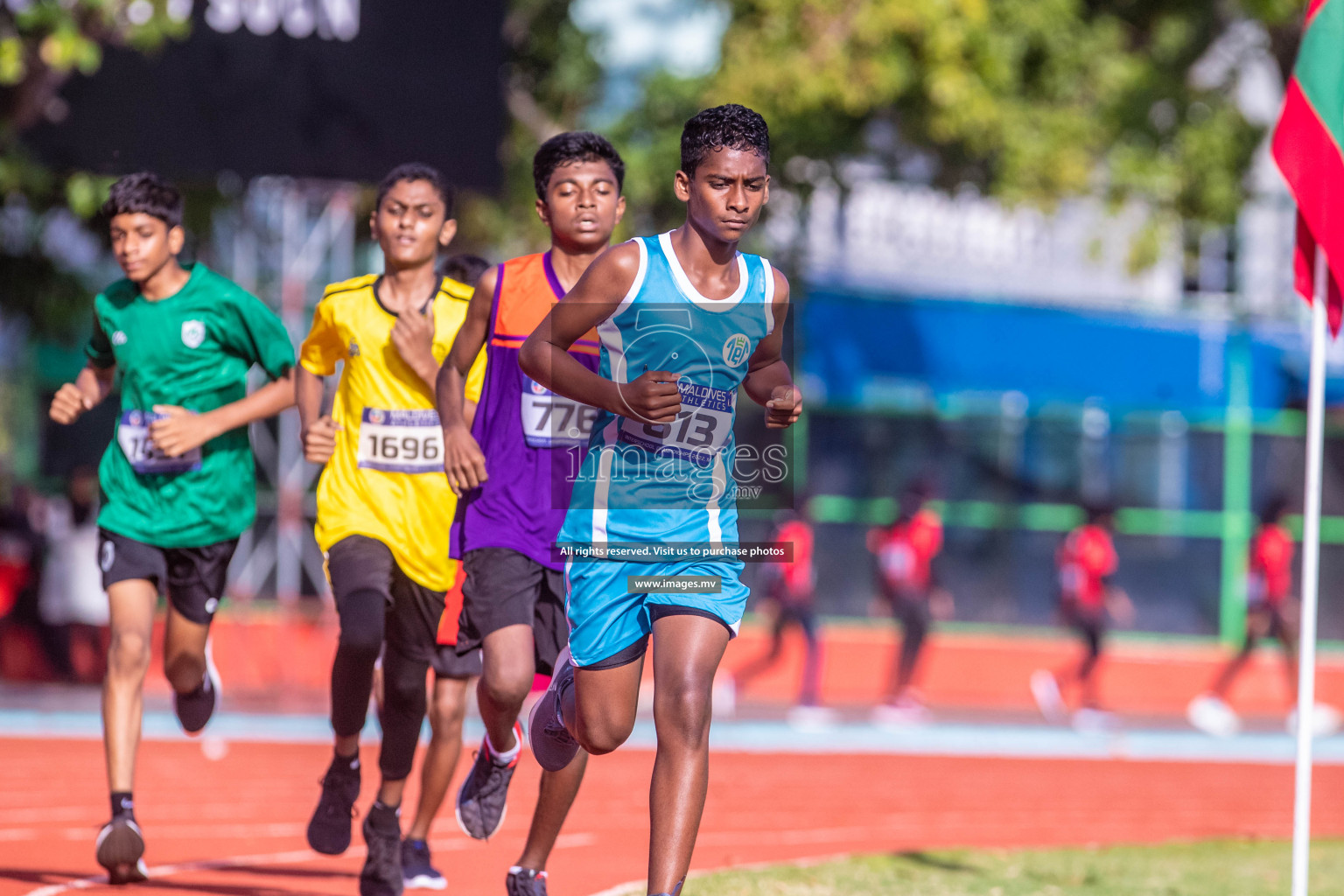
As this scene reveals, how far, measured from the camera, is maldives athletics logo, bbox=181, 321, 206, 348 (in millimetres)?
6387

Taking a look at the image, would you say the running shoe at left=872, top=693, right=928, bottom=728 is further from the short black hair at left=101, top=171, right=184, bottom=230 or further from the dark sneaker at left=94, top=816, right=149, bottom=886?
the short black hair at left=101, top=171, right=184, bottom=230

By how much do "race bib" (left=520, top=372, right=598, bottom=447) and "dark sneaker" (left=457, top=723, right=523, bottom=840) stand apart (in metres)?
1.00

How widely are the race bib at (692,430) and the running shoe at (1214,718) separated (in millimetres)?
12785

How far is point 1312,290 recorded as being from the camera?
6660 millimetres

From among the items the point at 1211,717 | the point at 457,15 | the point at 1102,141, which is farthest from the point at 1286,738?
the point at 457,15

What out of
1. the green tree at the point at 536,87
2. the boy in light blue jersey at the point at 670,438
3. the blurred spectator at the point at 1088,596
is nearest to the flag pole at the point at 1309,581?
the boy in light blue jersey at the point at 670,438

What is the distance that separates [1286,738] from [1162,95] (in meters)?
6.94

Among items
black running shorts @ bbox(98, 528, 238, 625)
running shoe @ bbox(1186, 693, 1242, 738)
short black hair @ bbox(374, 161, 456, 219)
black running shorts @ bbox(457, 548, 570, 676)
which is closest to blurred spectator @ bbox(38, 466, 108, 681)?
black running shorts @ bbox(98, 528, 238, 625)

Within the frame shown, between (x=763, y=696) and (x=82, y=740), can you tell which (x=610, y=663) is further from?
(x=763, y=696)

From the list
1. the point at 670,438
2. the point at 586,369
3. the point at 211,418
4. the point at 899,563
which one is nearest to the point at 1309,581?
the point at 670,438

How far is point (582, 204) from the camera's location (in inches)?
218

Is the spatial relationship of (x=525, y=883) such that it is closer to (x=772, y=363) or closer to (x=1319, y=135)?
(x=772, y=363)

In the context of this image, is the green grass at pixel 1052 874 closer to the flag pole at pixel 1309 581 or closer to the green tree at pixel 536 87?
the flag pole at pixel 1309 581

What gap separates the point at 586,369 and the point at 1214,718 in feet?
43.3
